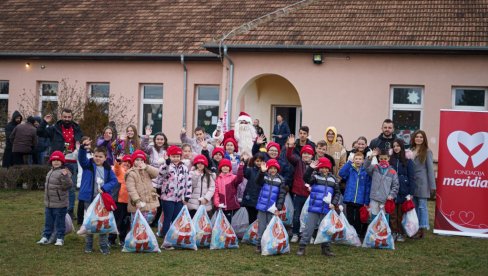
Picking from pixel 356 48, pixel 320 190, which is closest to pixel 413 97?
pixel 356 48

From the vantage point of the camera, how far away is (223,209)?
10789mm

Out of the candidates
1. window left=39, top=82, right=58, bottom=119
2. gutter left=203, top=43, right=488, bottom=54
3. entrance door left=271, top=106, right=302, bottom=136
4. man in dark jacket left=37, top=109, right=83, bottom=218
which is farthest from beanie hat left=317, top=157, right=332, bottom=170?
window left=39, top=82, right=58, bottom=119

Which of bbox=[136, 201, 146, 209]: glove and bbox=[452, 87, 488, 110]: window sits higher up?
bbox=[452, 87, 488, 110]: window

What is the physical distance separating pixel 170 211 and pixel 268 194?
4.70 feet

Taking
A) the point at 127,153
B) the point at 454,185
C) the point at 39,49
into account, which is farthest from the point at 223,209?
the point at 39,49

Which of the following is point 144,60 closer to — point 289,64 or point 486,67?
point 289,64

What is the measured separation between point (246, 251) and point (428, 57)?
9.78 metres

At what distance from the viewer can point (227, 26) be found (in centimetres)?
2177

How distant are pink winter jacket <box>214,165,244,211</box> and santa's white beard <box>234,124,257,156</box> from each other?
2334 millimetres

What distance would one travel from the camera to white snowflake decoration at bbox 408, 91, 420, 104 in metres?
18.6

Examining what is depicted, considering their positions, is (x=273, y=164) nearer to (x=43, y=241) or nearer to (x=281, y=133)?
(x=43, y=241)

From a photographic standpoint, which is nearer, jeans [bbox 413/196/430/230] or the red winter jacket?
the red winter jacket

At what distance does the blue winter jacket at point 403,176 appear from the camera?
447 inches

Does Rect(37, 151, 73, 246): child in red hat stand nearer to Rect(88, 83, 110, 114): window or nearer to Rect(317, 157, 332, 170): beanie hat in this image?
Rect(317, 157, 332, 170): beanie hat
